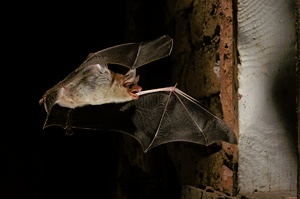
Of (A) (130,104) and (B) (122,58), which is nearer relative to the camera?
(B) (122,58)

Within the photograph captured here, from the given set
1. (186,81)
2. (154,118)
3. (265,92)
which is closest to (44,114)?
(186,81)

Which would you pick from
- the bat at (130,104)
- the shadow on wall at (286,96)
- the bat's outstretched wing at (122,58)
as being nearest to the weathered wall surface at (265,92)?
the shadow on wall at (286,96)

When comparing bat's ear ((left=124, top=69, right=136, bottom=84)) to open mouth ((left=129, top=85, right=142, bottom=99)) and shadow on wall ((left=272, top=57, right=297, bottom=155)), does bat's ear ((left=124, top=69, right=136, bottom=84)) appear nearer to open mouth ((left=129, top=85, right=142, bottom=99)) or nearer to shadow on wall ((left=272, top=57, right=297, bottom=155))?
open mouth ((left=129, top=85, right=142, bottom=99))

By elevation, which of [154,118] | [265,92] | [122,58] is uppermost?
[122,58]

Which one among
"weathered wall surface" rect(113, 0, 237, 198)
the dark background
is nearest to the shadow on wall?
"weathered wall surface" rect(113, 0, 237, 198)

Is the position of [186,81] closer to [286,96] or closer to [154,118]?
[154,118]

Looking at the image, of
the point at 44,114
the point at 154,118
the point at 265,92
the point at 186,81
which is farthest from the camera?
the point at 44,114

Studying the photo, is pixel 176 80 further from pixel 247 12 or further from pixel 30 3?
pixel 30 3
